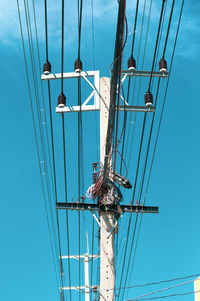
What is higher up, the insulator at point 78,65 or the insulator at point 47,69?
the insulator at point 47,69

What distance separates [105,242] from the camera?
11812 millimetres

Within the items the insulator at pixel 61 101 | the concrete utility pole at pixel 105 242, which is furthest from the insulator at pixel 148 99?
the concrete utility pole at pixel 105 242

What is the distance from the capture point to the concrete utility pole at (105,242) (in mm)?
11179

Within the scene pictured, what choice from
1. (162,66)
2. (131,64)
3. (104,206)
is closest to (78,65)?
(131,64)

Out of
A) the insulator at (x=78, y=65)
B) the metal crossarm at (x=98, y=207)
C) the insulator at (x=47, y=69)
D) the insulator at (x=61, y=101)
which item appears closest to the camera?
the insulator at (x=78, y=65)

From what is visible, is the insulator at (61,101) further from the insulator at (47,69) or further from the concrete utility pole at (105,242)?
the concrete utility pole at (105,242)

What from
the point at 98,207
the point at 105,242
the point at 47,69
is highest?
the point at 47,69

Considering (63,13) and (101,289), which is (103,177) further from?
(63,13)

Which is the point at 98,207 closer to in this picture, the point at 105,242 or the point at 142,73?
the point at 105,242

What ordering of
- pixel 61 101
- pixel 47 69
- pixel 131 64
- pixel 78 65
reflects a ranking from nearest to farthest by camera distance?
pixel 78 65 → pixel 131 64 → pixel 61 101 → pixel 47 69

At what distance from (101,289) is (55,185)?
301cm

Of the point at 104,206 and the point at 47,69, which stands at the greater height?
the point at 47,69

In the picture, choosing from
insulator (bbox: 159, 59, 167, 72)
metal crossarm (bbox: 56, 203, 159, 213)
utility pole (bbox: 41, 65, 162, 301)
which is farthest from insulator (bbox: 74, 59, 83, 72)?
metal crossarm (bbox: 56, 203, 159, 213)

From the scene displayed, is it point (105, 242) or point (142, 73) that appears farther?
point (105, 242)
